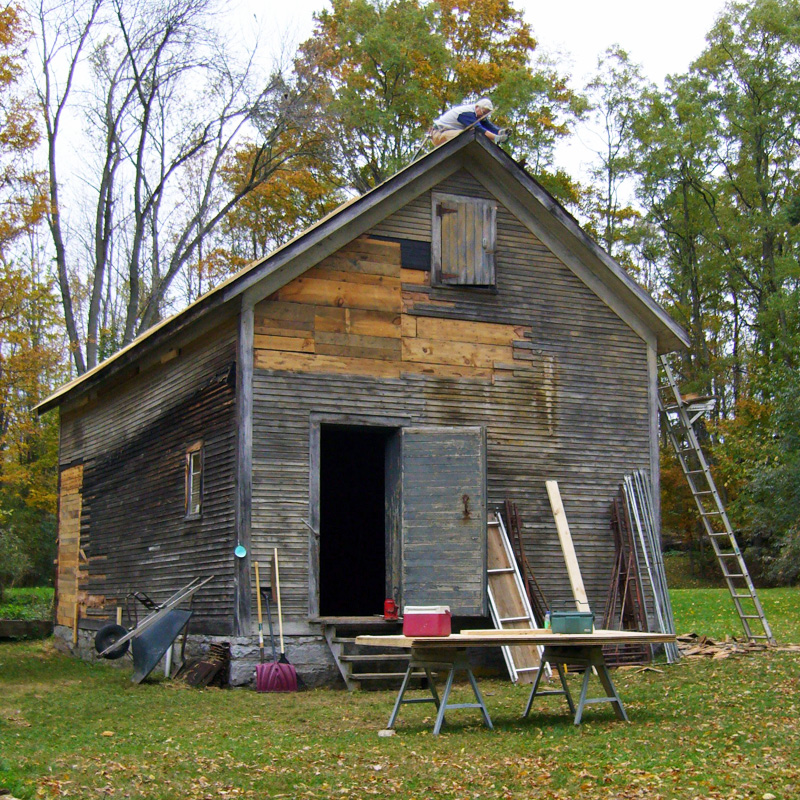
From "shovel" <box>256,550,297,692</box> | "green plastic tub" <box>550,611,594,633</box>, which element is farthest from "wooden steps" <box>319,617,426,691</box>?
"green plastic tub" <box>550,611,594,633</box>

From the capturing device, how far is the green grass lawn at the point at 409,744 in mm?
7395

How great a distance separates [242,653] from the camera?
13469 mm

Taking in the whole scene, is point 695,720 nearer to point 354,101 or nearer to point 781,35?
point 354,101

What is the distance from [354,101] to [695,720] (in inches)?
927

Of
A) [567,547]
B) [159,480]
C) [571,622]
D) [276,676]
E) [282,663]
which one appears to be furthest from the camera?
[159,480]

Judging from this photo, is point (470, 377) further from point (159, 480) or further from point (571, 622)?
point (571, 622)

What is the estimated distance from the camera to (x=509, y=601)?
1433 centimetres

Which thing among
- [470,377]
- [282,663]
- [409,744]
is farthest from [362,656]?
[409,744]

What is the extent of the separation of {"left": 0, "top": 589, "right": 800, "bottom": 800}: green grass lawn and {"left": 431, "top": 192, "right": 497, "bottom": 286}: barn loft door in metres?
5.57

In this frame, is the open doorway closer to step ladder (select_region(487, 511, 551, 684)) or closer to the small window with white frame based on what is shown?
the small window with white frame

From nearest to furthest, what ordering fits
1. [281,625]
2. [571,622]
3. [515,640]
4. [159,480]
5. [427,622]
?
[515,640]
[427,622]
[571,622]
[281,625]
[159,480]

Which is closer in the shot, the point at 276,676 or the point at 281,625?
the point at 276,676

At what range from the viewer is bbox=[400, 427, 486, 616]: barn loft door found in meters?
14.0

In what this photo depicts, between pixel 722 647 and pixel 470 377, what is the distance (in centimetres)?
522
